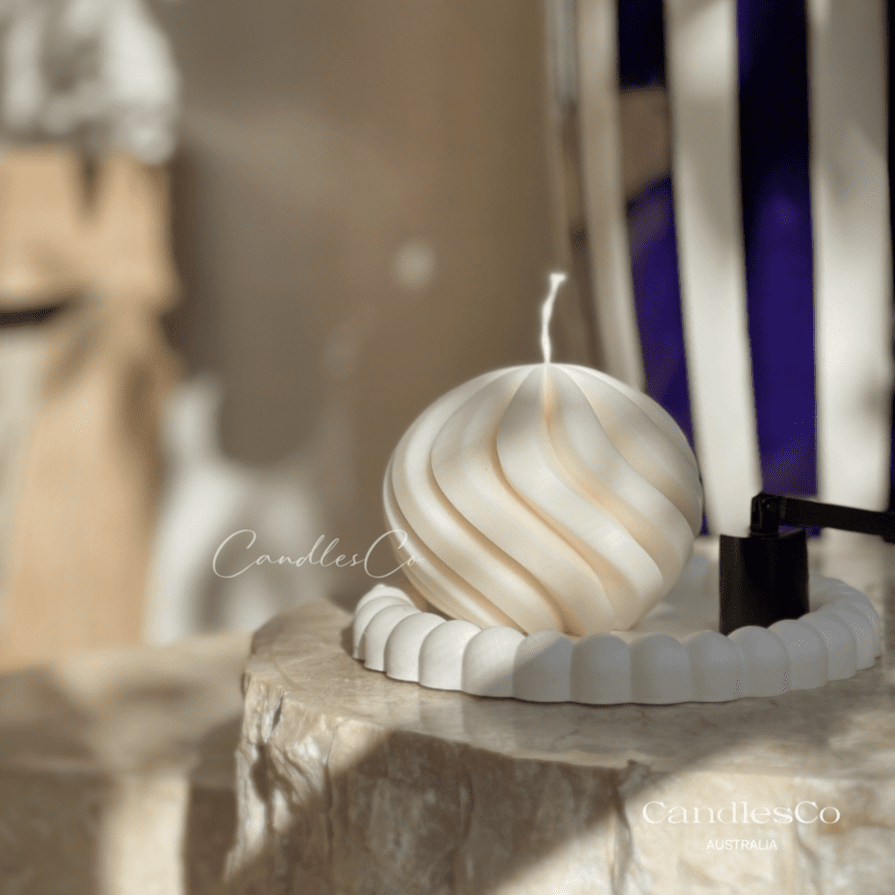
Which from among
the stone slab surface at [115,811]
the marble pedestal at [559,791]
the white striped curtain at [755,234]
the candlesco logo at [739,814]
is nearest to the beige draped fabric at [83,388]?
the stone slab surface at [115,811]

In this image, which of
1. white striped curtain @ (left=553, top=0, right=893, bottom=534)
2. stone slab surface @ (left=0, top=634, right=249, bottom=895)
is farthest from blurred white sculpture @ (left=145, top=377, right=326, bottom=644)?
white striped curtain @ (left=553, top=0, right=893, bottom=534)

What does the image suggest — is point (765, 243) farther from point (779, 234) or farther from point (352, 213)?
point (352, 213)

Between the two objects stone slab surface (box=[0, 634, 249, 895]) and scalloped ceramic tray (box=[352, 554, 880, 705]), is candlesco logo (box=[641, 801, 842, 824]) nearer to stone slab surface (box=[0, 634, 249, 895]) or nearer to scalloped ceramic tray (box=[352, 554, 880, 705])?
scalloped ceramic tray (box=[352, 554, 880, 705])

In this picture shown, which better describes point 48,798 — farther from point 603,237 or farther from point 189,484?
point 603,237

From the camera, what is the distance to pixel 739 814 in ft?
2.29

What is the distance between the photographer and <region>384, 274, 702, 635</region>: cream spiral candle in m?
0.90

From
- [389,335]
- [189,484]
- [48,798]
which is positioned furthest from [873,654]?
[189,484]

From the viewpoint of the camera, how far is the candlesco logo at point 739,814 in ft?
2.26

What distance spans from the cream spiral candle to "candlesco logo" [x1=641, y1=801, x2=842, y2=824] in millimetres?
236

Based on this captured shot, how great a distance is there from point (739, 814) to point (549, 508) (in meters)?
0.30

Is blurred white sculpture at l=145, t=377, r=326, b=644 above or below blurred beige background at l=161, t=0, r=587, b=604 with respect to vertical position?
below

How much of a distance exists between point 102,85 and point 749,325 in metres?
1.29

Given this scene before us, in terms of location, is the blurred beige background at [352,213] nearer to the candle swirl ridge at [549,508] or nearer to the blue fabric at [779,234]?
the blue fabric at [779,234]

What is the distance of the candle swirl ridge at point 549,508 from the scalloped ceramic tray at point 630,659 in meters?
0.04
